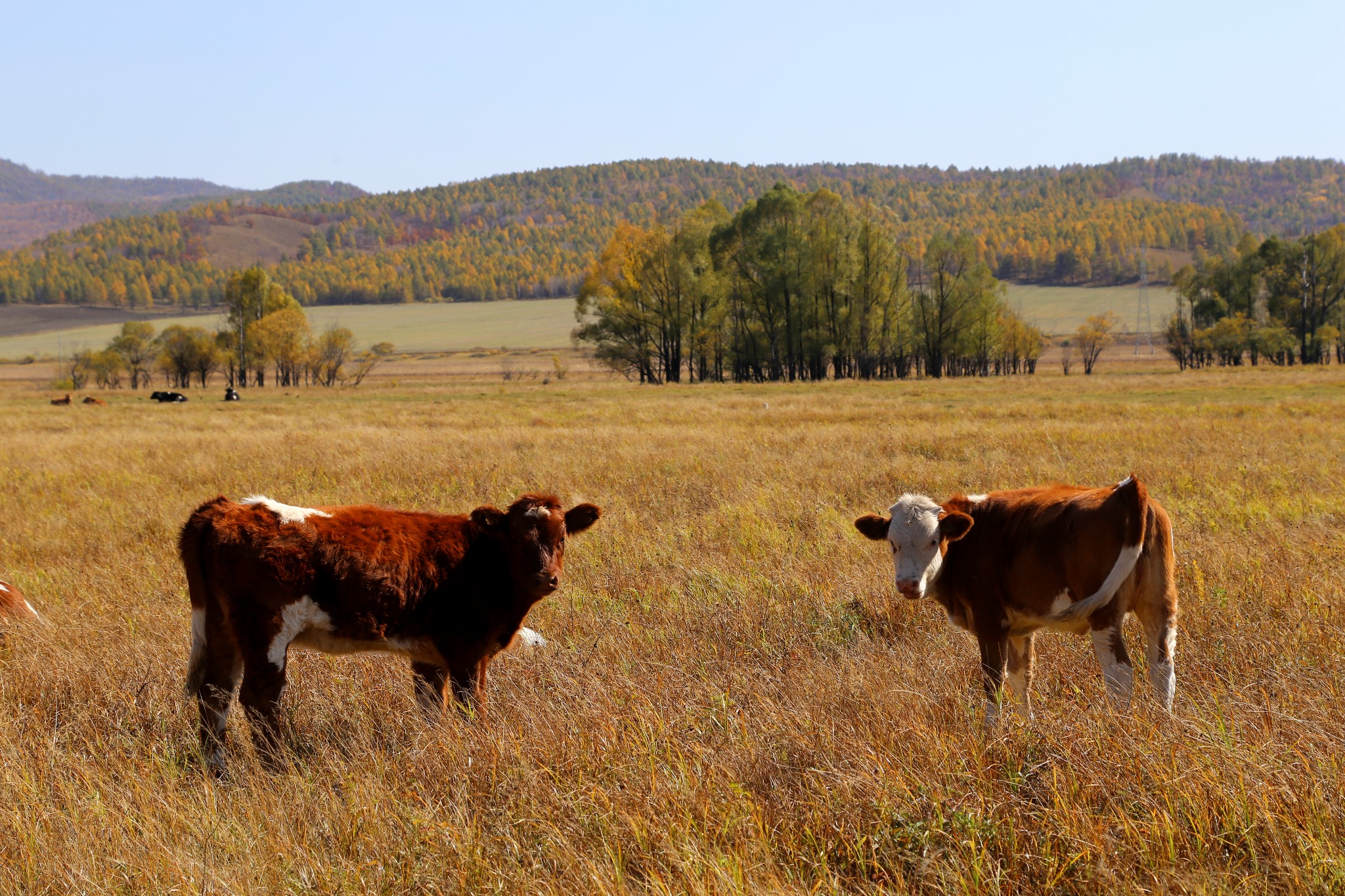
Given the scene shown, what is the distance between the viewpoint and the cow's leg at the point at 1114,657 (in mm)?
4602

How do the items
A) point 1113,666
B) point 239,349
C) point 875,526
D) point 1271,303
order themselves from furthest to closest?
point 239,349
point 1271,303
point 875,526
point 1113,666

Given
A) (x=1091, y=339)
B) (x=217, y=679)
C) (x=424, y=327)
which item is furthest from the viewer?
(x=424, y=327)

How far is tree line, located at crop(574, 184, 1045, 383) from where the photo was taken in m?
59.0

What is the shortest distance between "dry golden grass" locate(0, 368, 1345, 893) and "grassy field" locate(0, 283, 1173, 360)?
114563mm

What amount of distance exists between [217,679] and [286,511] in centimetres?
90

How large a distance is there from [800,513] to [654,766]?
7007 mm

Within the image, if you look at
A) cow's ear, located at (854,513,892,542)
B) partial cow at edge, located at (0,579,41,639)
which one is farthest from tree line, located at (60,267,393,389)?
cow's ear, located at (854,513,892,542)

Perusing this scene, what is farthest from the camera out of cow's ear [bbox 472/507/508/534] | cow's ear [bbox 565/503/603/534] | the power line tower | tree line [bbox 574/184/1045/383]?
the power line tower

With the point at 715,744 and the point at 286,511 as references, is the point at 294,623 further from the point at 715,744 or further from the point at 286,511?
the point at 715,744

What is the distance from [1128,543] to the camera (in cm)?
455

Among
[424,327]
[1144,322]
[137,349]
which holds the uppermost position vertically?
[424,327]

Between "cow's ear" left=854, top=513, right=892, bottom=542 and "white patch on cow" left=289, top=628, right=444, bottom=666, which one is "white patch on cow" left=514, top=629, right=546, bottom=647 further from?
"cow's ear" left=854, top=513, right=892, bottom=542

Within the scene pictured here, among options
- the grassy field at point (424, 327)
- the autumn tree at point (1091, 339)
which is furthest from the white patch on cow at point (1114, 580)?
the grassy field at point (424, 327)

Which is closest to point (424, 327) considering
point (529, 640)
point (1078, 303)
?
point (1078, 303)
